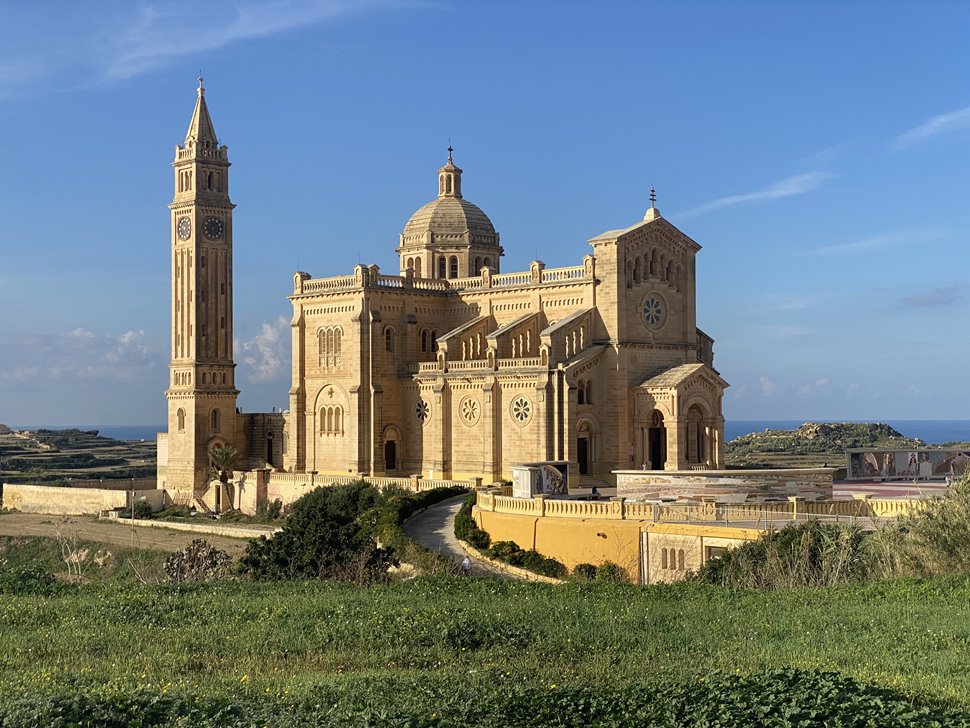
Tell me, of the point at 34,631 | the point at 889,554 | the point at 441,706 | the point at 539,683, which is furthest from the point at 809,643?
the point at 34,631

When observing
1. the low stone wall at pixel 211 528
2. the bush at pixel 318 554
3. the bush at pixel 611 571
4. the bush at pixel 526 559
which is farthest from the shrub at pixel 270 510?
the bush at pixel 611 571

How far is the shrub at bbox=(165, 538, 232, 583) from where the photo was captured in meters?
35.8

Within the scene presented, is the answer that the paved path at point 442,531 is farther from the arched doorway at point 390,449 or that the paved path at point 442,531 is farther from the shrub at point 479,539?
the arched doorway at point 390,449

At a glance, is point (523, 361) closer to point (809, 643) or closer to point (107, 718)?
point (809, 643)

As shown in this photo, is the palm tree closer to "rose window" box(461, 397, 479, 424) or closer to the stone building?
the stone building

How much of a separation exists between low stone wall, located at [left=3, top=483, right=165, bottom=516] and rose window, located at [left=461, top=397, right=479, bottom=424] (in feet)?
57.2

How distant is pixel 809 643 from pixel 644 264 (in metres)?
34.2

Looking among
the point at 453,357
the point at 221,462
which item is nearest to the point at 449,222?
the point at 453,357

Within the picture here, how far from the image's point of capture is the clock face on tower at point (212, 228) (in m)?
63.6

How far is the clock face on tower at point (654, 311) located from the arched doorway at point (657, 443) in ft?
13.2

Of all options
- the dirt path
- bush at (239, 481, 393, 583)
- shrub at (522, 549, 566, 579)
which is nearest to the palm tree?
the dirt path

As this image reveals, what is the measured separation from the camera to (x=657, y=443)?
52.2 meters

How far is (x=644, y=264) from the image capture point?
53406mm

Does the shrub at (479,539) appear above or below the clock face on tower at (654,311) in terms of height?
below
